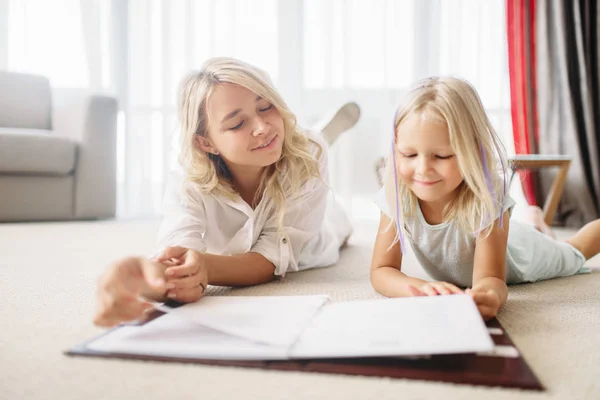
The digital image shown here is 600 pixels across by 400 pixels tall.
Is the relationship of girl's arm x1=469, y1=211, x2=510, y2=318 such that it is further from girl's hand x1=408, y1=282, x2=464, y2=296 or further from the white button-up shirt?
the white button-up shirt

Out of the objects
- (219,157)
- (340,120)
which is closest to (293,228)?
(219,157)

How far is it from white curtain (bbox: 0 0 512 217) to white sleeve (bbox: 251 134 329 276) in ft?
5.89

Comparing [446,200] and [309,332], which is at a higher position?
[446,200]

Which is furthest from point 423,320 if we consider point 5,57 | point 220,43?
point 5,57

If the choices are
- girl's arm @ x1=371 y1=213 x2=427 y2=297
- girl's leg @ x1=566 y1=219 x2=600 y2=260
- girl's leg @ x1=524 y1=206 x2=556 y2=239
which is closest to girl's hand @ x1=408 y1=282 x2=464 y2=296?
girl's arm @ x1=371 y1=213 x2=427 y2=297

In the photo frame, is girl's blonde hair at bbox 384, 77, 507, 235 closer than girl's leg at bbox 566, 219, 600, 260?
Yes

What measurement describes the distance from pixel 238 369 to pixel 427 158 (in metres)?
0.45

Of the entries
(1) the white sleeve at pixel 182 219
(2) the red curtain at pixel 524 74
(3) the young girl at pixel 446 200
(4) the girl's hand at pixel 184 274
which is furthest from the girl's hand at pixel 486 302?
(2) the red curtain at pixel 524 74

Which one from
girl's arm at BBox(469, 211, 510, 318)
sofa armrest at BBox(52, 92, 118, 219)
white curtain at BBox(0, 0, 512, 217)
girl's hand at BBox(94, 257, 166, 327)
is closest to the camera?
girl's hand at BBox(94, 257, 166, 327)

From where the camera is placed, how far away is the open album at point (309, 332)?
560mm

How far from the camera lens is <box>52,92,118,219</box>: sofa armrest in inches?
103

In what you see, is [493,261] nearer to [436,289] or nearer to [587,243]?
[436,289]

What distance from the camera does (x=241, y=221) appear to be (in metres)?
1.16

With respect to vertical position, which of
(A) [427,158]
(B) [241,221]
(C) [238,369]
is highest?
(A) [427,158]
